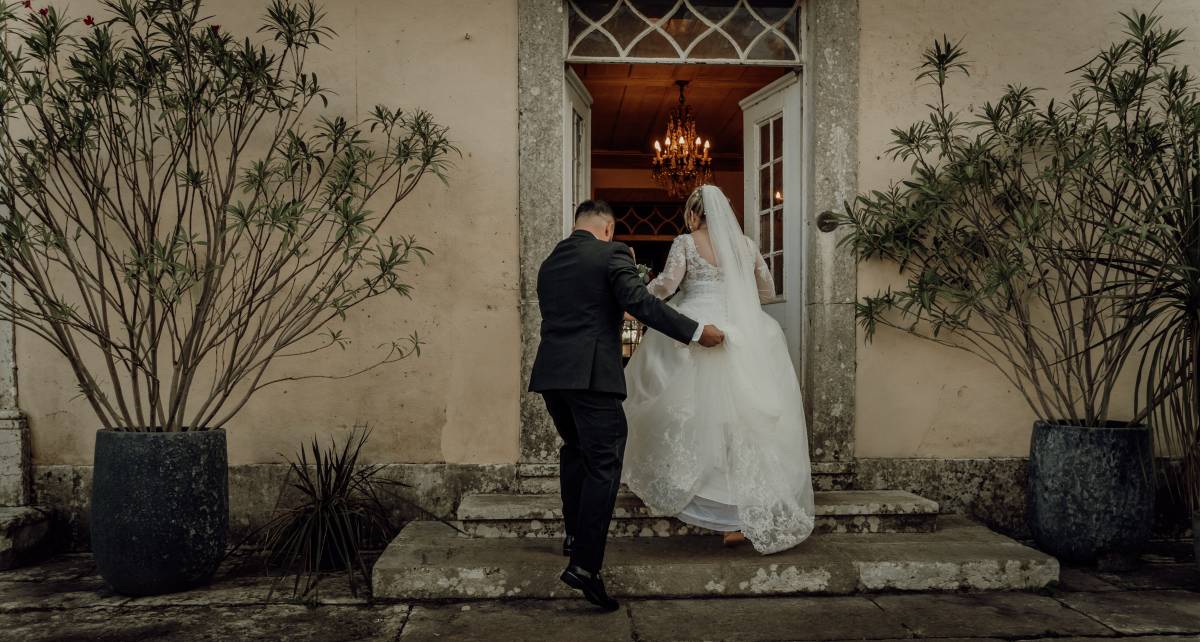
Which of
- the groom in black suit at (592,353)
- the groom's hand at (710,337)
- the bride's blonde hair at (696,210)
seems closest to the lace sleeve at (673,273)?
the bride's blonde hair at (696,210)

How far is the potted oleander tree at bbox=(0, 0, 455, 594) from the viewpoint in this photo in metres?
3.92

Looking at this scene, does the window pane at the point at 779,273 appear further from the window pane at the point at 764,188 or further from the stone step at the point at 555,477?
the stone step at the point at 555,477

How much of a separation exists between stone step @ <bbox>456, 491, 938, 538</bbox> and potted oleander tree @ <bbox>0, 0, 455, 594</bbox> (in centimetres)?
112

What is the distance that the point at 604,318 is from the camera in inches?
145

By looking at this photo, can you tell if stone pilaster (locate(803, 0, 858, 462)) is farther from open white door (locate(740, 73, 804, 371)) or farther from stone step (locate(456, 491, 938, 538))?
stone step (locate(456, 491, 938, 538))

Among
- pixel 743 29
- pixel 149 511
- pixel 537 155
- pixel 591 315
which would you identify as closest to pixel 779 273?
pixel 743 29

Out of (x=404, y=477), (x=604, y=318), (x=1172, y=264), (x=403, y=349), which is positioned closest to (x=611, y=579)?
(x=604, y=318)

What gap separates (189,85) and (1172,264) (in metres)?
4.84

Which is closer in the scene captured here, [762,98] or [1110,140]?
[1110,140]

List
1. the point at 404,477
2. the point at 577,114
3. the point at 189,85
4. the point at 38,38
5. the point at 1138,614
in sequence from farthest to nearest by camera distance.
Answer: the point at 577,114 < the point at 404,477 < the point at 189,85 < the point at 38,38 < the point at 1138,614

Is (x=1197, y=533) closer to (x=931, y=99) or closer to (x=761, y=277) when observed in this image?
(x=761, y=277)

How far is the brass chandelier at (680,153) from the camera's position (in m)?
8.02

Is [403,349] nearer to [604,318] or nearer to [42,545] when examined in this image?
[604,318]

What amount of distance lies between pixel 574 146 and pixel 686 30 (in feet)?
3.24
